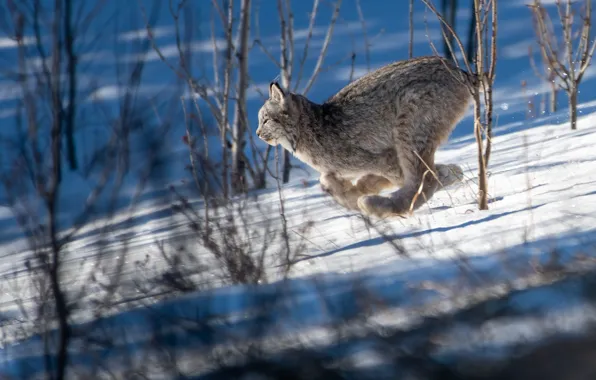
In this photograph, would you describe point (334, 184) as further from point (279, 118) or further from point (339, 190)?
point (279, 118)

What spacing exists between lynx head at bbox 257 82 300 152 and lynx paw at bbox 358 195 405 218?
2.38 feet

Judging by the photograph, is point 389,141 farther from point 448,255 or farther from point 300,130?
point 448,255

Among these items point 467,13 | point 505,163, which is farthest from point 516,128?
point 467,13

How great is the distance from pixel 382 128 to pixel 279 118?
77 cm

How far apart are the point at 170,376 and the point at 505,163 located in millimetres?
5228

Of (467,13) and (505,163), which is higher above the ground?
(467,13)

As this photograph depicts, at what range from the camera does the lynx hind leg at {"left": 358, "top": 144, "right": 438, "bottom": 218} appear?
6.09 m

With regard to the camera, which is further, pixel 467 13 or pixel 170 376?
pixel 467 13

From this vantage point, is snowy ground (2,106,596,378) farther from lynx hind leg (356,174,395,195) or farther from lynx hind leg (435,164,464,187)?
lynx hind leg (356,174,395,195)

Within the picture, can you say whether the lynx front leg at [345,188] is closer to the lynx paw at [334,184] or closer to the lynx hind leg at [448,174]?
the lynx paw at [334,184]

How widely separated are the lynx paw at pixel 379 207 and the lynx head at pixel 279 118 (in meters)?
0.73

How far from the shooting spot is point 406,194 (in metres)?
6.22

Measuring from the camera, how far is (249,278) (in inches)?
167

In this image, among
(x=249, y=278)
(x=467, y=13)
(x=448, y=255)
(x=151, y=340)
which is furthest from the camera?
(x=467, y=13)
